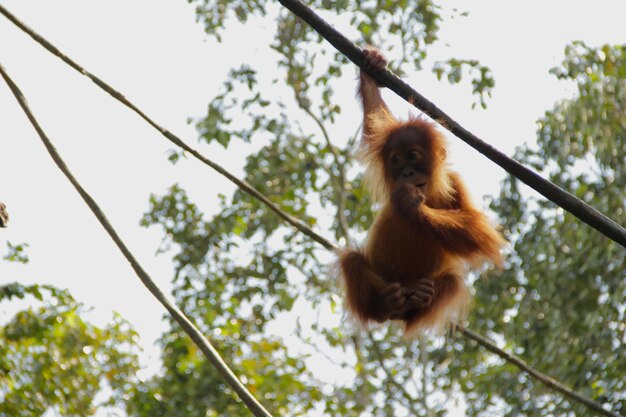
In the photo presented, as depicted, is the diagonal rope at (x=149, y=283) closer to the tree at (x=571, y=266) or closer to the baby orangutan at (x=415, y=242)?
the baby orangutan at (x=415, y=242)

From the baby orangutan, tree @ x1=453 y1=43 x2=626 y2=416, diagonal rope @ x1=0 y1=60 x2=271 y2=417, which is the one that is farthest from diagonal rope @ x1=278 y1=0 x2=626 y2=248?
tree @ x1=453 y1=43 x2=626 y2=416

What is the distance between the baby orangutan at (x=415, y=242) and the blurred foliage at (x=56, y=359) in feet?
4.72

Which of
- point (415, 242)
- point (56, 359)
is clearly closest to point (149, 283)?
point (415, 242)

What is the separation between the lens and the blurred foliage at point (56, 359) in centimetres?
425

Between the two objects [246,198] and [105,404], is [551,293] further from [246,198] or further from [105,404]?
[105,404]

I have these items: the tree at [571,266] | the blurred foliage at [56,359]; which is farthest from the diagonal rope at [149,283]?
the tree at [571,266]

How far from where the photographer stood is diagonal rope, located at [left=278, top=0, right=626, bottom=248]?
96.9 inches

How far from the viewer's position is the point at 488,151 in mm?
2553

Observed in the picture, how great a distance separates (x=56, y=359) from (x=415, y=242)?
392 cm

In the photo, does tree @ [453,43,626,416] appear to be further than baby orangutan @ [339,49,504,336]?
Yes

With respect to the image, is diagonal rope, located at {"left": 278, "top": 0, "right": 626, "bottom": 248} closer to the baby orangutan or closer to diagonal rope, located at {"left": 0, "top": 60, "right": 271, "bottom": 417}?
the baby orangutan

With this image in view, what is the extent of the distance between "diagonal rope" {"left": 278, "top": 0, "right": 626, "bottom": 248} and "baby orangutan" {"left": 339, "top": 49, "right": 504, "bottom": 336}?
85 cm

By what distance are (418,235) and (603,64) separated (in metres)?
3.59

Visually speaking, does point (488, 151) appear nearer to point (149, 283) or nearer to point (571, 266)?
point (149, 283)
